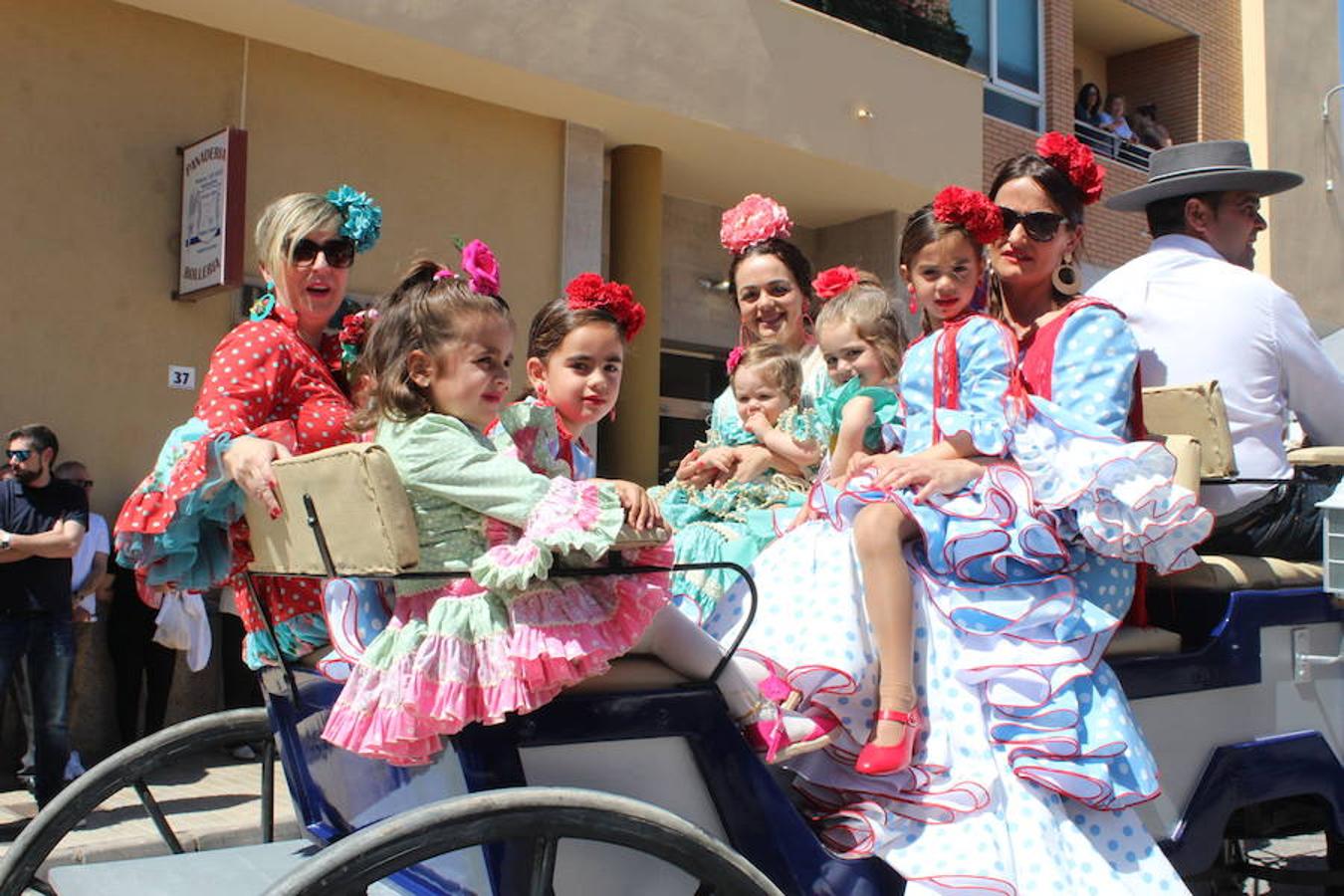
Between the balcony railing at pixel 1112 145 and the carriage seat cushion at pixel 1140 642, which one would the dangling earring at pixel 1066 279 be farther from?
the balcony railing at pixel 1112 145

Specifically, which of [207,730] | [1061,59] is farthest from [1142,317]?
[1061,59]

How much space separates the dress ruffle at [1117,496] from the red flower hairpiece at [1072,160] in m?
0.80

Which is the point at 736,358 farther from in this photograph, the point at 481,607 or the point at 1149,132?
the point at 1149,132

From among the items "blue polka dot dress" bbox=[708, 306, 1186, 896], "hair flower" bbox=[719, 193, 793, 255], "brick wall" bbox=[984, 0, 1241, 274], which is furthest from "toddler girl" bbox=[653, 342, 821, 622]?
"brick wall" bbox=[984, 0, 1241, 274]

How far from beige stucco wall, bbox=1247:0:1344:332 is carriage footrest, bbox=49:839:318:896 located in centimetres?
1672

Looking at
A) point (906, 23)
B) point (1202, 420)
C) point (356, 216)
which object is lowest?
point (1202, 420)

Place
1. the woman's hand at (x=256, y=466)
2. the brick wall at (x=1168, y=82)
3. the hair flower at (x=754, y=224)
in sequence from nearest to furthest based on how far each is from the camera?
the woman's hand at (x=256, y=466) < the hair flower at (x=754, y=224) < the brick wall at (x=1168, y=82)

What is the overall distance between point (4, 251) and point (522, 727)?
693 cm

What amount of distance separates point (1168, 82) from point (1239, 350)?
1463 cm

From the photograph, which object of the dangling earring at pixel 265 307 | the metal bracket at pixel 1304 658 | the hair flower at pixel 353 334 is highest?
the dangling earring at pixel 265 307

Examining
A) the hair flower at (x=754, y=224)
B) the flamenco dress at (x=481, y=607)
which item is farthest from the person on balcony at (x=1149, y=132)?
the flamenco dress at (x=481, y=607)

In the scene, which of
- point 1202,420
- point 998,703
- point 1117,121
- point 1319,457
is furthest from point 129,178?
point 1117,121

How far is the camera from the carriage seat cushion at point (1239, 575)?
3.47 meters

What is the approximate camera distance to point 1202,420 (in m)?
3.58
